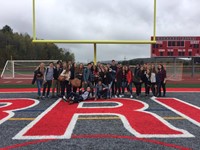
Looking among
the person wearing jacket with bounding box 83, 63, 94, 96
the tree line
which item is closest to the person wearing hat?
the person wearing jacket with bounding box 83, 63, 94, 96

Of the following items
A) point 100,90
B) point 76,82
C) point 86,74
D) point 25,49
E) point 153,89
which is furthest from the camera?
point 25,49

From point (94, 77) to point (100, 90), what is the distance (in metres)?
0.61

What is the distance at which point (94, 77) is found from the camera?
11281 millimetres

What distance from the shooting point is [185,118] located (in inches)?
299

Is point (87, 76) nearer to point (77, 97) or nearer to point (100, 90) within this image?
point (100, 90)

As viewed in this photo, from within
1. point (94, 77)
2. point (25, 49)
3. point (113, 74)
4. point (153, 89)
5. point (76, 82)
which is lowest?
point (153, 89)

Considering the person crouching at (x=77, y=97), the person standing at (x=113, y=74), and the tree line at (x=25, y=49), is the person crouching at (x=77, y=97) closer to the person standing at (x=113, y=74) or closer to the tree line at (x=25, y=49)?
the person standing at (x=113, y=74)

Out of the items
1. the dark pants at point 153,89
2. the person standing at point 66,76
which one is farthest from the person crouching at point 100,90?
the dark pants at point 153,89

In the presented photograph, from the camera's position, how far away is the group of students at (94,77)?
11.1m

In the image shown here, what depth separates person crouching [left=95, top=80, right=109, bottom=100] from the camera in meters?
11.1

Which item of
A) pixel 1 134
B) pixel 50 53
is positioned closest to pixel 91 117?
pixel 1 134

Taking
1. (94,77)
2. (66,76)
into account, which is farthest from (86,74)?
(66,76)

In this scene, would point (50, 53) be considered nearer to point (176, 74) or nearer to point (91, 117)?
point (176, 74)

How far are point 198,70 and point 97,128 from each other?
34.2 m
